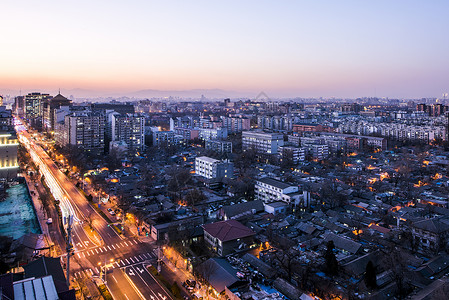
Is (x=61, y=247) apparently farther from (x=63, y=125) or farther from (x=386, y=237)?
(x=63, y=125)

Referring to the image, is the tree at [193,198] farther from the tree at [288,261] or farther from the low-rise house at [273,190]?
the tree at [288,261]

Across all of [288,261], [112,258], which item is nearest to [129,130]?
[112,258]

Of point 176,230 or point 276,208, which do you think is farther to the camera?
point 276,208

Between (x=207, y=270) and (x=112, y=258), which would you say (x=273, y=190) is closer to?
(x=207, y=270)

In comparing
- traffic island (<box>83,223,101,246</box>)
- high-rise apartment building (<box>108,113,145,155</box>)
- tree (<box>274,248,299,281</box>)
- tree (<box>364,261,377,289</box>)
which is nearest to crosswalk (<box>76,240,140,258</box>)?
traffic island (<box>83,223,101,246</box>)

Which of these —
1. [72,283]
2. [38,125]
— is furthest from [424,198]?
[38,125]

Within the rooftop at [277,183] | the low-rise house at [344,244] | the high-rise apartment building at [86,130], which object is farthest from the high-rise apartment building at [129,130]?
the low-rise house at [344,244]
